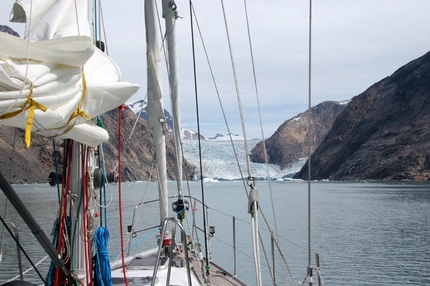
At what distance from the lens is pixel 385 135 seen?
12512 cm

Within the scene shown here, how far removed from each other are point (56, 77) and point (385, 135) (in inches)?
5108

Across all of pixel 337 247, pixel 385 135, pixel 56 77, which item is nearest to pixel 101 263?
pixel 56 77

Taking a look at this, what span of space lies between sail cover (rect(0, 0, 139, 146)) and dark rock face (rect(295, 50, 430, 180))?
10772 cm

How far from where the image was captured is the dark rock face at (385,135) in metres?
110

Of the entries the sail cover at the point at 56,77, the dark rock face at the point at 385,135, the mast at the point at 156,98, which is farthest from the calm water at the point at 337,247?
the dark rock face at the point at 385,135

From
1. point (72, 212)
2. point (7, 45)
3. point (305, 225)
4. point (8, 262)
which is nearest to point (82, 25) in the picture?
point (7, 45)

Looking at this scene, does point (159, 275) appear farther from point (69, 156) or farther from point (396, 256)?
point (396, 256)

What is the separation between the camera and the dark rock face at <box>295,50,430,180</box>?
110125 millimetres

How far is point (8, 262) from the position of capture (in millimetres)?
16266

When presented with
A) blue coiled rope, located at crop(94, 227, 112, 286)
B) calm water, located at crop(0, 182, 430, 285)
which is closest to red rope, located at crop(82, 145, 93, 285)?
blue coiled rope, located at crop(94, 227, 112, 286)

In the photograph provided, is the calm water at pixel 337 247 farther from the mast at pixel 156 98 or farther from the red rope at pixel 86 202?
the red rope at pixel 86 202

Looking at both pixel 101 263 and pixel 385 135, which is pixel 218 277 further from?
pixel 385 135

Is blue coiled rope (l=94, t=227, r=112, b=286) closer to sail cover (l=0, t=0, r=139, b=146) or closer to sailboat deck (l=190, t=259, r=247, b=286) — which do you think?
sail cover (l=0, t=0, r=139, b=146)

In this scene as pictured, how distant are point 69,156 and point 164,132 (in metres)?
2.93
